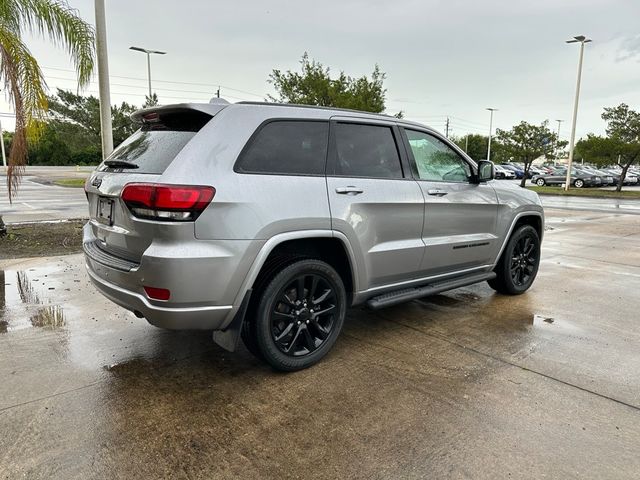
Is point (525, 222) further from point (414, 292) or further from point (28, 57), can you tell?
point (28, 57)

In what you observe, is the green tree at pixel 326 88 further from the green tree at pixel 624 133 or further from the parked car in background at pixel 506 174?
the parked car in background at pixel 506 174

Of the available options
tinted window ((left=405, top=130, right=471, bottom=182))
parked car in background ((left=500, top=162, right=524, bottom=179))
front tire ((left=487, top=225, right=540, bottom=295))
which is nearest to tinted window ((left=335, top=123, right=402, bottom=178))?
tinted window ((left=405, top=130, right=471, bottom=182))

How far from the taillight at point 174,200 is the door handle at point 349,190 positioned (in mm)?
1001

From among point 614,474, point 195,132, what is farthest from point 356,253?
point 614,474

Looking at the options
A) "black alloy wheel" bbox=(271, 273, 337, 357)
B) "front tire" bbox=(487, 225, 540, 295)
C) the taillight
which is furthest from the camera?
"front tire" bbox=(487, 225, 540, 295)

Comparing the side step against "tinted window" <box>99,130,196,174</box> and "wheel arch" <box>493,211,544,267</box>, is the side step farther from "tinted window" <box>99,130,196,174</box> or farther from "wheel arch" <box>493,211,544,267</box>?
"tinted window" <box>99,130,196,174</box>

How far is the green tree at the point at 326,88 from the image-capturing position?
72.4 ft

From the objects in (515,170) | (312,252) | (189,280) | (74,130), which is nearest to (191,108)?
(189,280)

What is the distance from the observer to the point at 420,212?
4035 mm

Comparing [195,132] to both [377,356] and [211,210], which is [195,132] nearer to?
[211,210]

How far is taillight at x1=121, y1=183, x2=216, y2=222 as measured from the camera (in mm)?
2748

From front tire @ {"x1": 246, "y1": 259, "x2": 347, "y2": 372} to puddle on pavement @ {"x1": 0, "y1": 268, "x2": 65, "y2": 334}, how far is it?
7.43ft

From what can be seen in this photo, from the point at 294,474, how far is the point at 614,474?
1600 mm

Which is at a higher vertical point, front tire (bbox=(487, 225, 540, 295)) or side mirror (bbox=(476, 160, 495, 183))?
side mirror (bbox=(476, 160, 495, 183))
